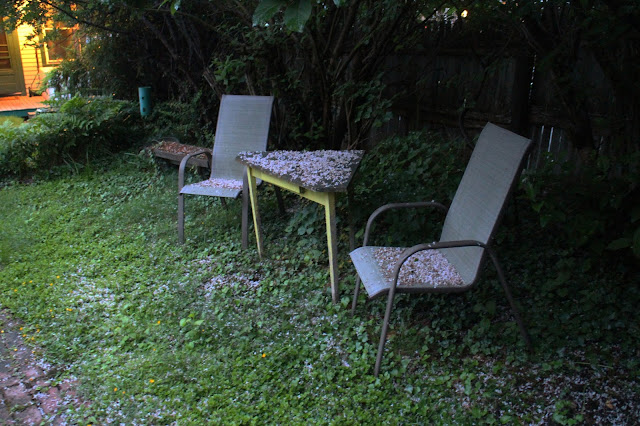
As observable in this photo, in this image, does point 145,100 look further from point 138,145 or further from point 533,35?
point 533,35

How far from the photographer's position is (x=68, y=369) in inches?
113

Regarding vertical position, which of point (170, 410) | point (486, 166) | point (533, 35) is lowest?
point (170, 410)

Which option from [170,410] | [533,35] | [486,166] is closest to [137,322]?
[170,410]

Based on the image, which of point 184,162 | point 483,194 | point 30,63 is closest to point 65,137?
point 184,162

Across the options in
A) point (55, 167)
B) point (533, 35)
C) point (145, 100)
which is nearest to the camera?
point (533, 35)

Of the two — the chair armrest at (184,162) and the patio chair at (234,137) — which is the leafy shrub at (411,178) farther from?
the chair armrest at (184,162)

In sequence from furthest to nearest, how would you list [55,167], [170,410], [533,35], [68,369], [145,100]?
[145,100], [55,167], [533,35], [68,369], [170,410]

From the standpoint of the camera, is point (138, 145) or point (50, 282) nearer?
point (50, 282)

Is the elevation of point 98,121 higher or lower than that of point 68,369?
higher

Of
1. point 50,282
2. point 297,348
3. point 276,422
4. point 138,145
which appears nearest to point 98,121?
point 138,145

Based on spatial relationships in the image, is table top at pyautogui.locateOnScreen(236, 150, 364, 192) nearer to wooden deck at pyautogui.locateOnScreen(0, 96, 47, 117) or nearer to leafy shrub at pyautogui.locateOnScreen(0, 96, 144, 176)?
leafy shrub at pyautogui.locateOnScreen(0, 96, 144, 176)

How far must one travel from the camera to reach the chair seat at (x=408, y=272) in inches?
103

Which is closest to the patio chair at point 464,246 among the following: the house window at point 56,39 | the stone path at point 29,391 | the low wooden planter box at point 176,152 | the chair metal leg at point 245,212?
the chair metal leg at point 245,212

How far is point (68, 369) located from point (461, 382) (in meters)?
2.09
